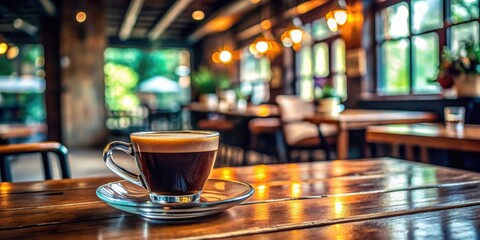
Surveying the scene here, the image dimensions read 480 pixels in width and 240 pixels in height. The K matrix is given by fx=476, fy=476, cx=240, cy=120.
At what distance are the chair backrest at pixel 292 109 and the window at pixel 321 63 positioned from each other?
1.40 meters

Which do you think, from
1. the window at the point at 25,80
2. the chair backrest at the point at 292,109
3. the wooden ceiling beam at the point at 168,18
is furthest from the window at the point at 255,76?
the window at the point at 25,80

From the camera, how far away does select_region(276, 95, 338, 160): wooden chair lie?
4.46m


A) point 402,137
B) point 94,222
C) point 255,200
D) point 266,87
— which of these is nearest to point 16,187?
point 94,222

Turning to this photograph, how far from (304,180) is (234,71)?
1090 cm

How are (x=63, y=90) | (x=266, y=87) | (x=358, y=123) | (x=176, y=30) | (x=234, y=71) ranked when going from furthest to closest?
(x=176, y=30) < (x=234, y=71) < (x=266, y=87) < (x=63, y=90) < (x=358, y=123)

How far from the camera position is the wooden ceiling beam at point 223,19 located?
8.77m

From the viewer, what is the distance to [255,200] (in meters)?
0.81

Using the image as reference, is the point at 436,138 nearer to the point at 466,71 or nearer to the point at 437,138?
the point at 437,138

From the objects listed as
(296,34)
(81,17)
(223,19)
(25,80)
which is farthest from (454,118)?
(25,80)

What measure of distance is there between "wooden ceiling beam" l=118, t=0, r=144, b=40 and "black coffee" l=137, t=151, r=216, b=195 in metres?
8.81

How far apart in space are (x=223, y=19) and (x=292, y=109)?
6038 mm

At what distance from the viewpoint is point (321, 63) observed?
295 inches

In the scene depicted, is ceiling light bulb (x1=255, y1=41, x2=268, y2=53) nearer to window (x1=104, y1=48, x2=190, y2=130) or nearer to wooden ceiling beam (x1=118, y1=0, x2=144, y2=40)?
wooden ceiling beam (x1=118, y1=0, x2=144, y2=40)

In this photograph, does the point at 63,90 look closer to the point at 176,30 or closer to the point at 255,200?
the point at 176,30
